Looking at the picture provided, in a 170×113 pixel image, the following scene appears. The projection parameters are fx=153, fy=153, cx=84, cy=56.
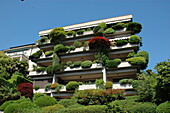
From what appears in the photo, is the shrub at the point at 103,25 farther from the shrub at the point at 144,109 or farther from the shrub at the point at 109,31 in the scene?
the shrub at the point at 144,109

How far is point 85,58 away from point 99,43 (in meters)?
4.95

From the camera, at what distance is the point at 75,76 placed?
1121 inches

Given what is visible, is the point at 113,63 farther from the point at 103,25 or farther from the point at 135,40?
the point at 103,25

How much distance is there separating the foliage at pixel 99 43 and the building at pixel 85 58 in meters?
0.96

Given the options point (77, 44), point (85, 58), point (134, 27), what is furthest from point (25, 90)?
point (134, 27)

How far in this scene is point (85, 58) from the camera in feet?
97.2

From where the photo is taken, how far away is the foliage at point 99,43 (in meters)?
26.2

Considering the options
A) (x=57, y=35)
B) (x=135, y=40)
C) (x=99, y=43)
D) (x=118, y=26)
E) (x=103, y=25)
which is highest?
(x=103, y=25)

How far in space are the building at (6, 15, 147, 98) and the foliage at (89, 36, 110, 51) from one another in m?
0.96

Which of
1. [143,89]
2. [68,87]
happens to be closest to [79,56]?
[68,87]

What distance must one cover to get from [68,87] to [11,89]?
8.57 metres

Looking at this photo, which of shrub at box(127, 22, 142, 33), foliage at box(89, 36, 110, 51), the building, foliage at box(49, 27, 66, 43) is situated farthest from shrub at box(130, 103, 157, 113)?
foliage at box(49, 27, 66, 43)

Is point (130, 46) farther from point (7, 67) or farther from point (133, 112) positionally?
point (7, 67)

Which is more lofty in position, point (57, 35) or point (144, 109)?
point (57, 35)
